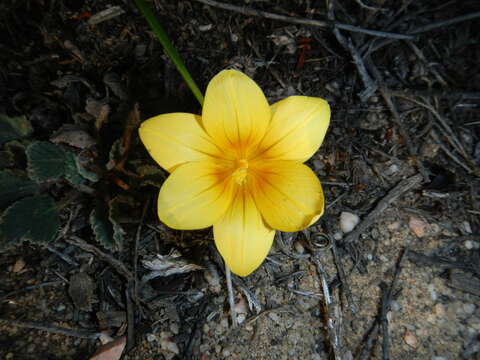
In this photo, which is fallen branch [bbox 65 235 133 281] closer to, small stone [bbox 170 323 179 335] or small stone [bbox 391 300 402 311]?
small stone [bbox 170 323 179 335]

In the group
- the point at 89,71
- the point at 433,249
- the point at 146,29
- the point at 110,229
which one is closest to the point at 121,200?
the point at 110,229

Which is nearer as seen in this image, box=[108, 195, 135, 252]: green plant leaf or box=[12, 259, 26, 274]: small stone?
box=[108, 195, 135, 252]: green plant leaf

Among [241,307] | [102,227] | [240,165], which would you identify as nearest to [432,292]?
[241,307]

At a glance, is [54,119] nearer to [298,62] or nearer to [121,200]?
[121,200]

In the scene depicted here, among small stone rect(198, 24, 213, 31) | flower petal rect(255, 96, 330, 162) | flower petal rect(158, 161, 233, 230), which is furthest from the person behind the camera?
small stone rect(198, 24, 213, 31)

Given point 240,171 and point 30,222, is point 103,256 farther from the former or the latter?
point 240,171

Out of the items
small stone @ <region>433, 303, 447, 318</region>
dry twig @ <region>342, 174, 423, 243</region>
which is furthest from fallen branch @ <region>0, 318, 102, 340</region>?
small stone @ <region>433, 303, 447, 318</region>

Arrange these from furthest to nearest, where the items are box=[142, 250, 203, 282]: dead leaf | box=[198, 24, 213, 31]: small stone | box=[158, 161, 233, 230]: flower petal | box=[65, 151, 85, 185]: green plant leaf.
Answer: box=[198, 24, 213, 31]: small stone, box=[142, 250, 203, 282]: dead leaf, box=[65, 151, 85, 185]: green plant leaf, box=[158, 161, 233, 230]: flower petal
